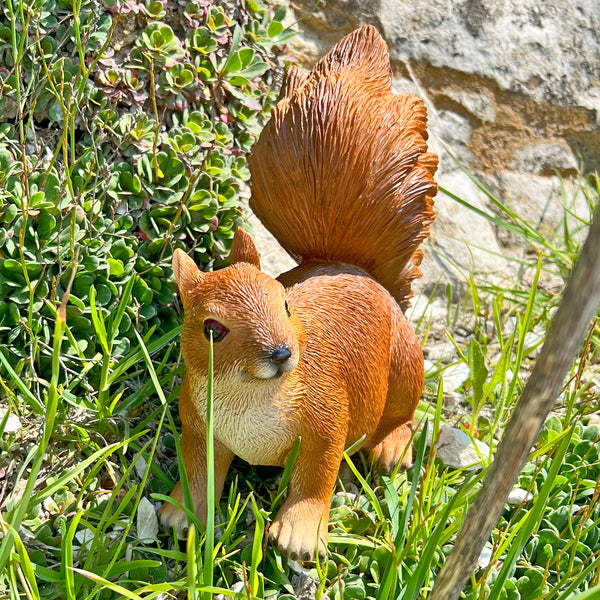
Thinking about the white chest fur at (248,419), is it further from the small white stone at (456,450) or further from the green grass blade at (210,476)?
the small white stone at (456,450)

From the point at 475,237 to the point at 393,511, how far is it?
1.47 meters

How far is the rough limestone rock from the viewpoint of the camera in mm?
2947

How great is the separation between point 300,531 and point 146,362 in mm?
524

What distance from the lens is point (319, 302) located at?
187cm

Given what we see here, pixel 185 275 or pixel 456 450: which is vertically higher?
pixel 185 275

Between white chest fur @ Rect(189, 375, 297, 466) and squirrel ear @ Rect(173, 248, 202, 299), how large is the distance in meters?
0.20

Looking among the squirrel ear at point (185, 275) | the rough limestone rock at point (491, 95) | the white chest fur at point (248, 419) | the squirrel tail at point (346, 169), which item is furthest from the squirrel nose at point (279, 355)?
the rough limestone rock at point (491, 95)

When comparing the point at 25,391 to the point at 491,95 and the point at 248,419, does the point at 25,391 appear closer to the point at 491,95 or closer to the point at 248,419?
the point at 248,419

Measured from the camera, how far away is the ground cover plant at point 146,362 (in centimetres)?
180

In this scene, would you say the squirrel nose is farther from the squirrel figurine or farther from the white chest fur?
the white chest fur

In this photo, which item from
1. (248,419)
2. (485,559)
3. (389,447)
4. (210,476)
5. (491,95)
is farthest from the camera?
(491,95)

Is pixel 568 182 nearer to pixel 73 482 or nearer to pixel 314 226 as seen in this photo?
pixel 314 226

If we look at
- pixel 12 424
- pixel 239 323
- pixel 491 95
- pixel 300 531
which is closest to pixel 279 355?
pixel 239 323

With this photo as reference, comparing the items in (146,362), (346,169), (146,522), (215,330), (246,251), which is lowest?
(146,522)
